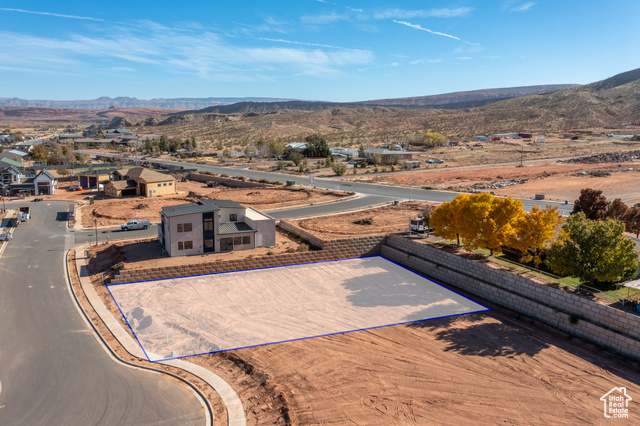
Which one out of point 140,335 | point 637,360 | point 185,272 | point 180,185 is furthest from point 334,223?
point 180,185

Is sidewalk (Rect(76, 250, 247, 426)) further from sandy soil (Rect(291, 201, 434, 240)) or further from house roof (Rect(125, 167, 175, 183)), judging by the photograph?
house roof (Rect(125, 167, 175, 183))

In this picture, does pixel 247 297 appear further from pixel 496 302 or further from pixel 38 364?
pixel 496 302

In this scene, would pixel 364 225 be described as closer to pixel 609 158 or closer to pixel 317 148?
pixel 317 148

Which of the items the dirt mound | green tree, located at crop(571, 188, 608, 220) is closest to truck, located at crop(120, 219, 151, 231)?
green tree, located at crop(571, 188, 608, 220)

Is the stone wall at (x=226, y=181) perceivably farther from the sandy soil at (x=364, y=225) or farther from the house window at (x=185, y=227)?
the house window at (x=185, y=227)

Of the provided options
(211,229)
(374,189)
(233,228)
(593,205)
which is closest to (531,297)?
(593,205)

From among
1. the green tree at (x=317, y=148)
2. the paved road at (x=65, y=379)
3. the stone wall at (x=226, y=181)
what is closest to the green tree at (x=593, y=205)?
the paved road at (x=65, y=379)

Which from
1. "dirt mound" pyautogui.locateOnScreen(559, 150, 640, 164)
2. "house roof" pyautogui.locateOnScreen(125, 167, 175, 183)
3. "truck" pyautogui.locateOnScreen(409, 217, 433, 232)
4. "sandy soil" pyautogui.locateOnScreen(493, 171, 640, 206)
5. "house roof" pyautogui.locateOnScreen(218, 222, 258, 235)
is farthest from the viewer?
"dirt mound" pyautogui.locateOnScreen(559, 150, 640, 164)
